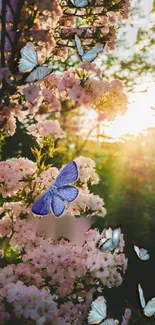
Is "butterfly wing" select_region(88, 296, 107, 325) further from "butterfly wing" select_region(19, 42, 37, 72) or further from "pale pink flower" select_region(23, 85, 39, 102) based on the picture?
"butterfly wing" select_region(19, 42, 37, 72)

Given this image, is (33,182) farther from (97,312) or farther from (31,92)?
(97,312)

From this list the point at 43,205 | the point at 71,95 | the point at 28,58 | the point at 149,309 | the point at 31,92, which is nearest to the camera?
the point at 43,205

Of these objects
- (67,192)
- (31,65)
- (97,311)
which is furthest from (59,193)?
(31,65)

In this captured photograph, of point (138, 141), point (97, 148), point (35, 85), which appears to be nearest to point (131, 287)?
point (138, 141)

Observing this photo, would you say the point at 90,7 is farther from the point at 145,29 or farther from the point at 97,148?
the point at 97,148

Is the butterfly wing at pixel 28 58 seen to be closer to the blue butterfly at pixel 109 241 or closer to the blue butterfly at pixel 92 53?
the blue butterfly at pixel 92 53

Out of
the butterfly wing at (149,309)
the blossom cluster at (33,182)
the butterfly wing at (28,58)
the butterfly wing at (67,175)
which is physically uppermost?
the butterfly wing at (28,58)

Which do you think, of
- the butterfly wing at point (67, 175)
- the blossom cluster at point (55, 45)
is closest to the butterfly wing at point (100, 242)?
the butterfly wing at point (67, 175)
